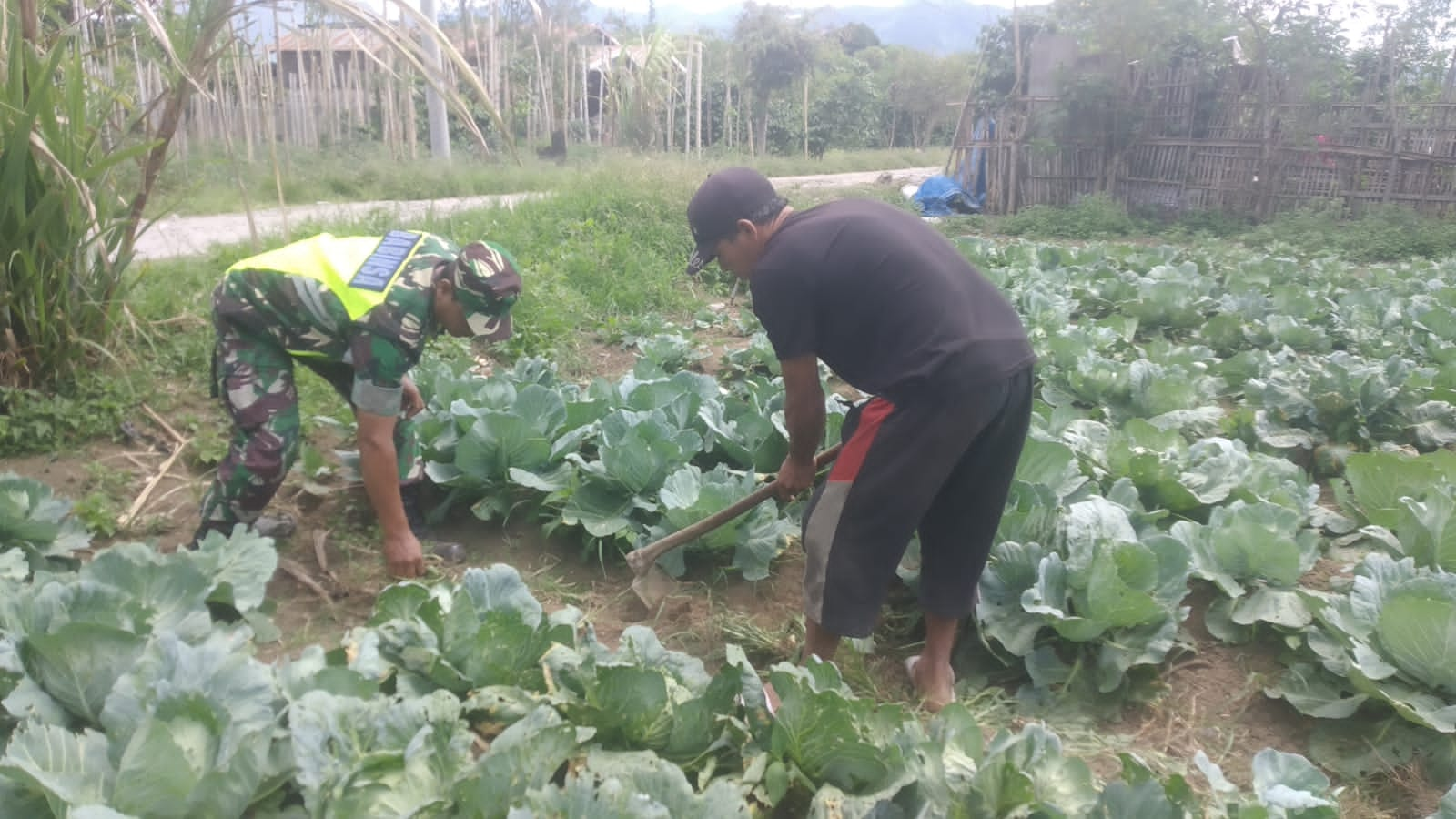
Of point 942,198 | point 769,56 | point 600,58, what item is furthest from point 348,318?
point 600,58

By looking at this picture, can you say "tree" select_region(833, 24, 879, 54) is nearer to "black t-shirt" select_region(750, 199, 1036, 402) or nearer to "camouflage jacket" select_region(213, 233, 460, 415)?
"camouflage jacket" select_region(213, 233, 460, 415)

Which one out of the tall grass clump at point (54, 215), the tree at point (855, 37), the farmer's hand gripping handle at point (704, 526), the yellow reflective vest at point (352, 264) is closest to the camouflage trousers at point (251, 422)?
the yellow reflective vest at point (352, 264)

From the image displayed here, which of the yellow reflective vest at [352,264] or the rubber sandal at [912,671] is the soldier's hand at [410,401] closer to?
the yellow reflective vest at [352,264]

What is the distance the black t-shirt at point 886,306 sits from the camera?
2.21 metres

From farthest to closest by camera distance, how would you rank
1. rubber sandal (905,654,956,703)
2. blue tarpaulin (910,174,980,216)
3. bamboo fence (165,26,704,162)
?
blue tarpaulin (910,174,980,216), bamboo fence (165,26,704,162), rubber sandal (905,654,956,703)

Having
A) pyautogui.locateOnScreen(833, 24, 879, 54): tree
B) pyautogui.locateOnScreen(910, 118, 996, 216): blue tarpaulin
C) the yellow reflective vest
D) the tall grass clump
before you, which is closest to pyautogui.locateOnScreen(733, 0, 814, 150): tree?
pyautogui.locateOnScreen(910, 118, 996, 216): blue tarpaulin

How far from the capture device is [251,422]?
2.95m

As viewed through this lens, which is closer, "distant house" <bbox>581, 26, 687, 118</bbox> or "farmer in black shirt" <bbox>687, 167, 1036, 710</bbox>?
"farmer in black shirt" <bbox>687, 167, 1036, 710</bbox>

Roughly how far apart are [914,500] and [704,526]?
30.6 inches

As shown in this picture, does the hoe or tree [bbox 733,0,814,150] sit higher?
tree [bbox 733,0,814,150]

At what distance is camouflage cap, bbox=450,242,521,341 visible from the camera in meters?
2.79

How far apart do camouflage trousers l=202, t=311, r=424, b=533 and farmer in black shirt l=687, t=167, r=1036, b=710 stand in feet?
4.56

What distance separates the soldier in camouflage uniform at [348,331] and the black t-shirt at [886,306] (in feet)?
3.06

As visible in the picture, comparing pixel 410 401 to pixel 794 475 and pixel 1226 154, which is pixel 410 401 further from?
pixel 1226 154
